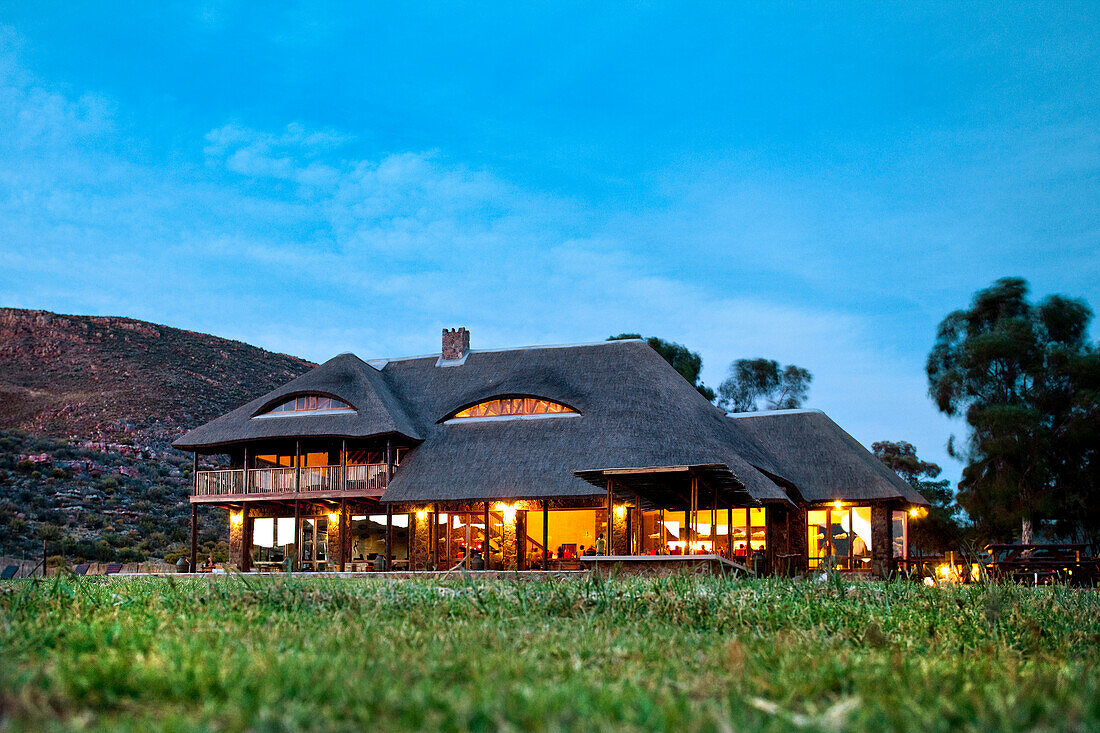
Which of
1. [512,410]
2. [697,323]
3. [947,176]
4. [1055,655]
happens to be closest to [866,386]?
[697,323]

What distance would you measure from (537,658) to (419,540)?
23.0 m

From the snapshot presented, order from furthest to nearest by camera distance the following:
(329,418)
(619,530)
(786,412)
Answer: (786,412) → (329,418) → (619,530)

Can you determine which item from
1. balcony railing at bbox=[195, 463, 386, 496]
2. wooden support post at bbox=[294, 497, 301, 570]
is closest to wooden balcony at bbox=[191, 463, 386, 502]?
balcony railing at bbox=[195, 463, 386, 496]

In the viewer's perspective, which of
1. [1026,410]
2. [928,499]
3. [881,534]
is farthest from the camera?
[928,499]

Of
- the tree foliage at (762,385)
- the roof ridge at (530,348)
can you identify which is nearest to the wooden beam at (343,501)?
the roof ridge at (530,348)

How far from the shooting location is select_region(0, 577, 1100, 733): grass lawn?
388cm

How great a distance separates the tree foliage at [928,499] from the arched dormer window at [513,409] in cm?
1885

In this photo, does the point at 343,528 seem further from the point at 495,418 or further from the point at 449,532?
the point at 495,418

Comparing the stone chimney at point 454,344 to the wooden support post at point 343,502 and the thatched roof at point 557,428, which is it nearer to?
the thatched roof at point 557,428

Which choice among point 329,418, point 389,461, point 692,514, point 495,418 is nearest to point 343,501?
point 389,461

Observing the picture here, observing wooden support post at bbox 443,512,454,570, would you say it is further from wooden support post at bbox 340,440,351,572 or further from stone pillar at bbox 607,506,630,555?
stone pillar at bbox 607,506,630,555

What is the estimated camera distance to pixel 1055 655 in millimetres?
6621

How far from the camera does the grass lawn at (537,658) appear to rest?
12.7ft

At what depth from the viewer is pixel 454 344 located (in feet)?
106
